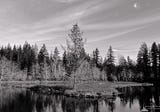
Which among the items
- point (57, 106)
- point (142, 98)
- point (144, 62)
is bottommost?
point (142, 98)

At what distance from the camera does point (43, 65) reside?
92.9 m

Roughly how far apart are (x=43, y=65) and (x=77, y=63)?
5080 cm

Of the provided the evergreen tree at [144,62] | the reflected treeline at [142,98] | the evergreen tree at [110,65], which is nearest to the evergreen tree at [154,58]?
the evergreen tree at [144,62]

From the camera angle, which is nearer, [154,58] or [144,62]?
[154,58]

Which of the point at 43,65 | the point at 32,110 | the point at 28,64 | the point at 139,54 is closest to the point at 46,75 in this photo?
the point at 43,65

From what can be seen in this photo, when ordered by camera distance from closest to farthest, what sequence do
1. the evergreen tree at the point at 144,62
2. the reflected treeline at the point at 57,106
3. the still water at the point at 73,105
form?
the reflected treeline at the point at 57,106 → the still water at the point at 73,105 → the evergreen tree at the point at 144,62

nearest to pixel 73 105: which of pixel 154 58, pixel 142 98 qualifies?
pixel 142 98

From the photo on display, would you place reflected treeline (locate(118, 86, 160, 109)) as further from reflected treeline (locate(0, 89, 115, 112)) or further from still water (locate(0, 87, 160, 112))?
reflected treeline (locate(0, 89, 115, 112))

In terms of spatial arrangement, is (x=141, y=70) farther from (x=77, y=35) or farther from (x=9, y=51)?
(x=9, y=51)

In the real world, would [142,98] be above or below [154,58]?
below

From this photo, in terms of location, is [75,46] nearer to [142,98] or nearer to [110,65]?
[142,98]

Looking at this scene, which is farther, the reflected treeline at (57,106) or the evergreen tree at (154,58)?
the evergreen tree at (154,58)

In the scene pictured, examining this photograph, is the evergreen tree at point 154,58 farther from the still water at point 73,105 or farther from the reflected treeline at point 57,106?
the reflected treeline at point 57,106

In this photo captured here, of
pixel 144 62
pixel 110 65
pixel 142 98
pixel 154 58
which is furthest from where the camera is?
pixel 110 65
